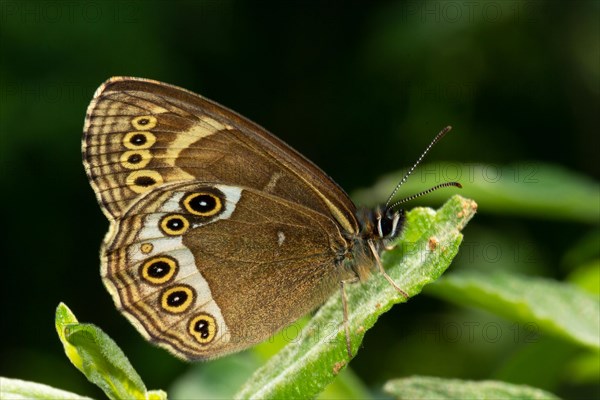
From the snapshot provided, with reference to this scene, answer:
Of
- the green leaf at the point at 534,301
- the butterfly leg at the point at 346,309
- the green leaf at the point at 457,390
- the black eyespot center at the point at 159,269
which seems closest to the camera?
the butterfly leg at the point at 346,309

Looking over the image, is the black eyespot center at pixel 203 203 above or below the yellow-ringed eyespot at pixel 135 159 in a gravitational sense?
below

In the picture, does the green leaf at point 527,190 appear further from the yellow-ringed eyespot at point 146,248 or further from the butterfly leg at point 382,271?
the yellow-ringed eyespot at point 146,248

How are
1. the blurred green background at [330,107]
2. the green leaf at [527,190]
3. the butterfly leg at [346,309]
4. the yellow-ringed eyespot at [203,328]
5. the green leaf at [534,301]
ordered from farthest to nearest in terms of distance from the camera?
the blurred green background at [330,107], the green leaf at [527,190], the yellow-ringed eyespot at [203,328], the green leaf at [534,301], the butterfly leg at [346,309]

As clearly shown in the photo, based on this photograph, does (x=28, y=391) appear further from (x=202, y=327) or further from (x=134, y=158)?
(x=134, y=158)

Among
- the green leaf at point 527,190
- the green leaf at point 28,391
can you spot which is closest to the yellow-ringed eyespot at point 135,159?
the green leaf at point 28,391

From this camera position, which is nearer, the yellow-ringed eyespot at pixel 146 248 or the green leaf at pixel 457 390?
the green leaf at pixel 457 390
